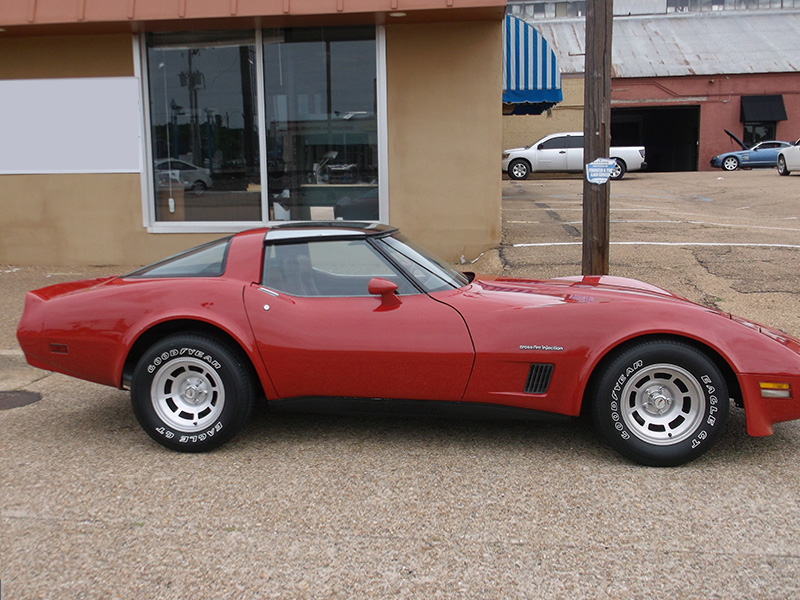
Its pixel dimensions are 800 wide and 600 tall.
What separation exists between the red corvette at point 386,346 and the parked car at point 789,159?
2193cm

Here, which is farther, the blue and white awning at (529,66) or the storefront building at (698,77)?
the storefront building at (698,77)

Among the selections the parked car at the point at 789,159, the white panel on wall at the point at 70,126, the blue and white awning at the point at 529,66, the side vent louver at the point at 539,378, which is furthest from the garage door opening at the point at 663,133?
the side vent louver at the point at 539,378

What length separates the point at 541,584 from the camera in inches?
111

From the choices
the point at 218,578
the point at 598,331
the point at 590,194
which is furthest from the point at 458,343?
the point at 590,194

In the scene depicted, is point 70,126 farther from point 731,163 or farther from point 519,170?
point 731,163

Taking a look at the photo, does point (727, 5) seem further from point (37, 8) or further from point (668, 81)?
point (37, 8)

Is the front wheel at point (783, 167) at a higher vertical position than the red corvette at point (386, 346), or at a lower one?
higher

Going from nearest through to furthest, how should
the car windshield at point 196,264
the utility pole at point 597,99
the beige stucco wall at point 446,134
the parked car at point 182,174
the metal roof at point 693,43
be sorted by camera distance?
the car windshield at point 196,264 → the utility pole at point 597,99 → the beige stucco wall at point 446,134 → the parked car at point 182,174 → the metal roof at point 693,43

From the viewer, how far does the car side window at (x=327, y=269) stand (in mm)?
4266

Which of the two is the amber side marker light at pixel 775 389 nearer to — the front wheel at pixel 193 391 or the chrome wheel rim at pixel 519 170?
the front wheel at pixel 193 391

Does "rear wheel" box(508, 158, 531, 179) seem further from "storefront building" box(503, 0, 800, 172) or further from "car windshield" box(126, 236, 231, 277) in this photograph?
"car windshield" box(126, 236, 231, 277)

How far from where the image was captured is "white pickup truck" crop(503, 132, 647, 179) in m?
25.3

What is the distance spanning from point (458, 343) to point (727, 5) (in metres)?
41.1

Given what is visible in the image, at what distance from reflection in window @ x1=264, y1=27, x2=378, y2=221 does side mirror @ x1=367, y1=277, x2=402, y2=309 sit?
5539 mm
